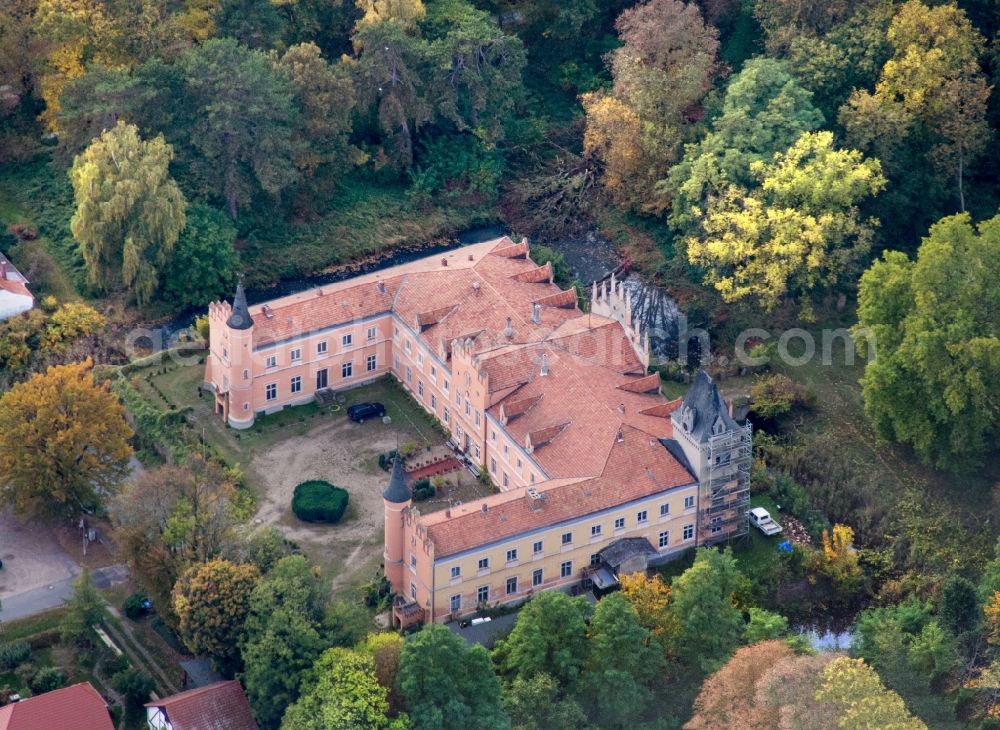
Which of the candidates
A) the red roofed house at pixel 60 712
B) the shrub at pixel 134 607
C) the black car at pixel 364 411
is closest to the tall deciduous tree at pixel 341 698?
the red roofed house at pixel 60 712

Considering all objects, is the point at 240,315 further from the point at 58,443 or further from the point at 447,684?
the point at 447,684

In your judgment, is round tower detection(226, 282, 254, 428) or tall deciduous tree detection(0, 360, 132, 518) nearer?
tall deciduous tree detection(0, 360, 132, 518)

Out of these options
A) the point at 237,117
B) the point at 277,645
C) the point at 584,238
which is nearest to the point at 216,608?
the point at 277,645

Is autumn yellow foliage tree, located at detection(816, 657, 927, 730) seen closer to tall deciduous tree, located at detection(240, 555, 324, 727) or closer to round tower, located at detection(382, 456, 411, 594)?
round tower, located at detection(382, 456, 411, 594)

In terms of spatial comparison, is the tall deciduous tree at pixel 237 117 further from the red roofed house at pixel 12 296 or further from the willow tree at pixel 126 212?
the red roofed house at pixel 12 296

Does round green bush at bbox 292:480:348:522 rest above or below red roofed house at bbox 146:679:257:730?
above

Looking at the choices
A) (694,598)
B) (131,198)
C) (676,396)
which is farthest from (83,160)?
(694,598)

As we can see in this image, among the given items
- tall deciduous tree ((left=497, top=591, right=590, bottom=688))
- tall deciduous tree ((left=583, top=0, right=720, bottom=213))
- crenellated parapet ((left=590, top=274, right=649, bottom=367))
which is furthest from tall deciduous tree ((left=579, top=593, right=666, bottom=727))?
tall deciduous tree ((left=583, top=0, right=720, bottom=213))

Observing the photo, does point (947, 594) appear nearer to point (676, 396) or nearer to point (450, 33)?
point (676, 396)

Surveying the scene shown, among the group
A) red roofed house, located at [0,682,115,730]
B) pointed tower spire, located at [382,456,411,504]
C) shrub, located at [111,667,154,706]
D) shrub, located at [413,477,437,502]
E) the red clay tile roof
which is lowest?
shrub, located at [111,667,154,706]
